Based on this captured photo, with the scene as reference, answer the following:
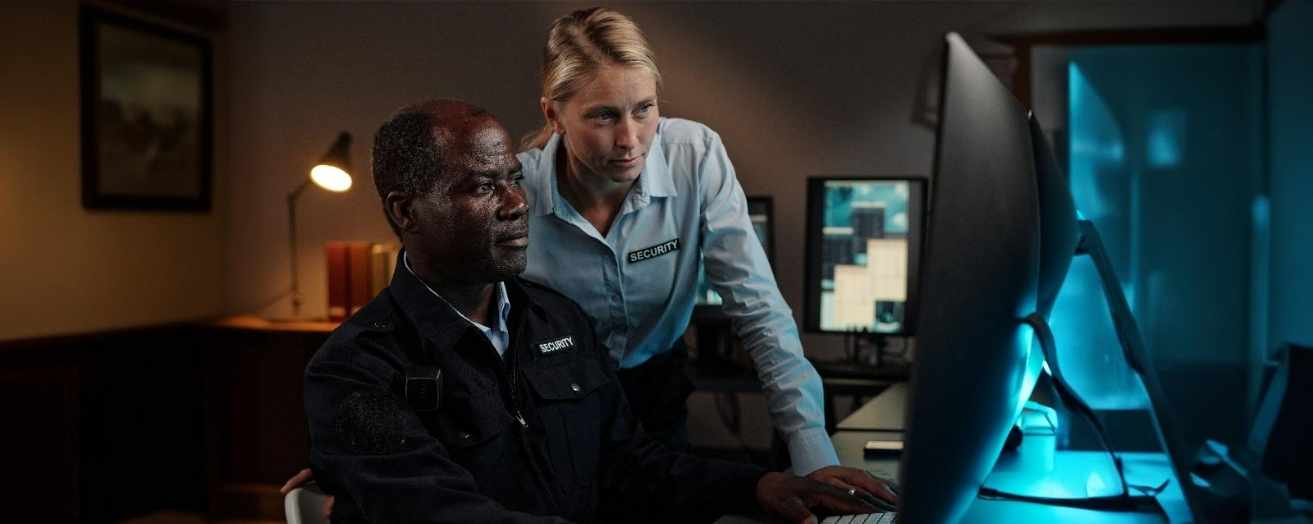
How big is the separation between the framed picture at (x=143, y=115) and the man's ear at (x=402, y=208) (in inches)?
126

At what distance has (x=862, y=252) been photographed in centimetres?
359

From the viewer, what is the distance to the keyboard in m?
1.13

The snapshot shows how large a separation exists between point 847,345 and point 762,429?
68cm

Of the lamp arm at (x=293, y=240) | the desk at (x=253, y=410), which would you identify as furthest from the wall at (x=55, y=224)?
the lamp arm at (x=293, y=240)

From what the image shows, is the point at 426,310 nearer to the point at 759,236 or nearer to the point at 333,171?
the point at 759,236

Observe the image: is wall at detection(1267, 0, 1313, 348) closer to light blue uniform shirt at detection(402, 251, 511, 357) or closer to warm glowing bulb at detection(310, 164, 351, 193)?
light blue uniform shirt at detection(402, 251, 511, 357)

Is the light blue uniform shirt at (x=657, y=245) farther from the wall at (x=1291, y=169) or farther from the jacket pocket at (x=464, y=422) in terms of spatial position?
the wall at (x=1291, y=169)

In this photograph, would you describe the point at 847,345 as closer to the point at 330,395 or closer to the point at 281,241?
the point at 281,241

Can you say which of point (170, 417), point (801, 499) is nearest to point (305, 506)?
point (801, 499)

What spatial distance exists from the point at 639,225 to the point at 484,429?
69 centimetres

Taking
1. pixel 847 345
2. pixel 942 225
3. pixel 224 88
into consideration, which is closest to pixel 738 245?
pixel 942 225

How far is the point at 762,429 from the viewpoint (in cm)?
426

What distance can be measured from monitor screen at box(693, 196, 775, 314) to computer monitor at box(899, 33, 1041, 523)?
2.83 m

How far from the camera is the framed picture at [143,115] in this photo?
13.5 feet
